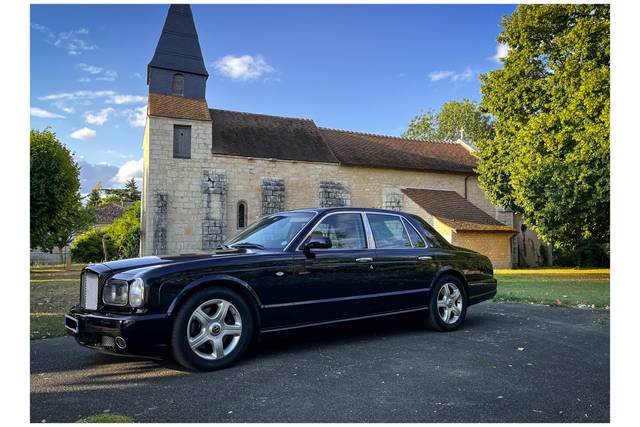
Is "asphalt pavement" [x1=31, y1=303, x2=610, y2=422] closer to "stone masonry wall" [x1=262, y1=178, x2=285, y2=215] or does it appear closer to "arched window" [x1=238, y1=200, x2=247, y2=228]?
"arched window" [x1=238, y1=200, x2=247, y2=228]

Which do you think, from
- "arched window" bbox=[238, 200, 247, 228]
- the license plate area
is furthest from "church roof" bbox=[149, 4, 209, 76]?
the license plate area

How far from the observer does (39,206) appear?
23.5 metres

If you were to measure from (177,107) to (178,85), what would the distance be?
1.65m

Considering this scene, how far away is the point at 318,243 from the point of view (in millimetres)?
5207

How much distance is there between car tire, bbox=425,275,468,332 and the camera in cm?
641

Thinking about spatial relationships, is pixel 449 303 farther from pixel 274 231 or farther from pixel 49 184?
pixel 49 184

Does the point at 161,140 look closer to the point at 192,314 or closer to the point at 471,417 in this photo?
the point at 192,314

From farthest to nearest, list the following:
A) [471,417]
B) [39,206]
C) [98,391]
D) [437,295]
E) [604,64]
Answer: [39,206], [604,64], [437,295], [98,391], [471,417]

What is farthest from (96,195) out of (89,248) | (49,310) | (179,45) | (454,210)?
(49,310)

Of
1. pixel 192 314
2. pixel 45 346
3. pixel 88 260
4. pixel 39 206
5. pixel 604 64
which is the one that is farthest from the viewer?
pixel 88 260

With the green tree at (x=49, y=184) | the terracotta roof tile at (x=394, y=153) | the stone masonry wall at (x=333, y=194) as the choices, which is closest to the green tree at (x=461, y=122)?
the terracotta roof tile at (x=394, y=153)

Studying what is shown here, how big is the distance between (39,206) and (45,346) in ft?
67.9

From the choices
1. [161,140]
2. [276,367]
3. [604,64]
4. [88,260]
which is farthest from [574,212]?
[88,260]

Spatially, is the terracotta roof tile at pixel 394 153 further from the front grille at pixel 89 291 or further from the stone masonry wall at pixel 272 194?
the front grille at pixel 89 291
